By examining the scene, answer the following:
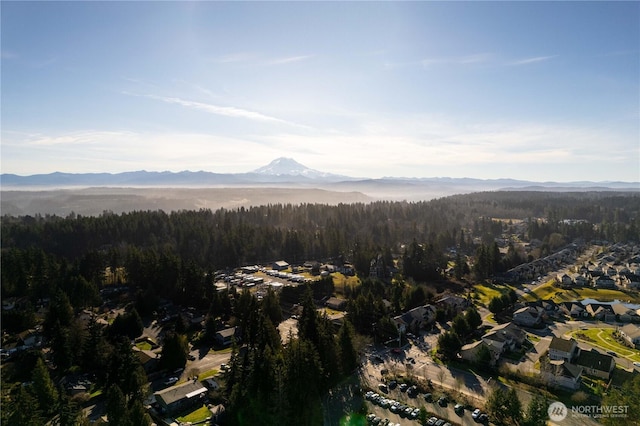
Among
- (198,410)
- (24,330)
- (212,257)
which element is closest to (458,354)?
(198,410)

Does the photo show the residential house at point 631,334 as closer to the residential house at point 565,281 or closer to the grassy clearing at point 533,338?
the grassy clearing at point 533,338

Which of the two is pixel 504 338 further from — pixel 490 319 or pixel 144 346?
pixel 144 346

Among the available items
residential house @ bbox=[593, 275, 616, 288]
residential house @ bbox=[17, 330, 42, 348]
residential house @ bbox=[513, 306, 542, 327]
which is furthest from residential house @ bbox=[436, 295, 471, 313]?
residential house @ bbox=[17, 330, 42, 348]

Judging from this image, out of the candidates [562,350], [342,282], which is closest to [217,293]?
[342,282]

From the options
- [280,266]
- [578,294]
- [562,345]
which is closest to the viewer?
[562,345]

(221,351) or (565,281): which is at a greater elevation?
(565,281)
